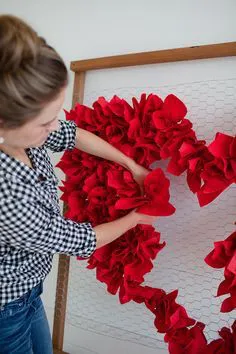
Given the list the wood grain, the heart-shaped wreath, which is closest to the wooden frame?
the wood grain

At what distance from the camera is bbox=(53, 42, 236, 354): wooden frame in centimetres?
93

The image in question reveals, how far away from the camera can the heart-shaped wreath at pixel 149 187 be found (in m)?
0.79

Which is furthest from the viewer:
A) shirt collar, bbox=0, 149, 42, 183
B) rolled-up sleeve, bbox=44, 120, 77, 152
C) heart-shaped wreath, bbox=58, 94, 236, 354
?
rolled-up sleeve, bbox=44, 120, 77, 152

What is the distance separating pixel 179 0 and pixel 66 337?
43.4 inches

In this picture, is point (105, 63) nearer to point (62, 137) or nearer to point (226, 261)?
point (62, 137)

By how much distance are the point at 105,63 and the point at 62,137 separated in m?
0.32

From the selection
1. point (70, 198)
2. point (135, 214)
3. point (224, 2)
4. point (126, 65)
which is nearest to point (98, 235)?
point (135, 214)

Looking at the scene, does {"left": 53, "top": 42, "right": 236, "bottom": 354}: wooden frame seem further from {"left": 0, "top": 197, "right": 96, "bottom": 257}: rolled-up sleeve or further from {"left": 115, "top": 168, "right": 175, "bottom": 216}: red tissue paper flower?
{"left": 0, "top": 197, "right": 96, "bottom": 257}: rolled-up sleeve

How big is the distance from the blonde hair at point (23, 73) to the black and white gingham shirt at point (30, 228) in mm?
117

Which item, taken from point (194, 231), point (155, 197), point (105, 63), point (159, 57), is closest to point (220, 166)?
point (155, 197)

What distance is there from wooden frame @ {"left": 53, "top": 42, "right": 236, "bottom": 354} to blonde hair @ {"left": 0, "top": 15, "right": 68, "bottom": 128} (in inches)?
17.3

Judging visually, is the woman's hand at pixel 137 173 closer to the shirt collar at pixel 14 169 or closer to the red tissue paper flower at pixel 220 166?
the red tissue paper flower at pixel 220 166

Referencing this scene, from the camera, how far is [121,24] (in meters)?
1.12

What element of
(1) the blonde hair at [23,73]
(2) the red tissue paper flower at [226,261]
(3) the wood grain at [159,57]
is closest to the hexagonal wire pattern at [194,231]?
(3) the wood grain at [159,57]
